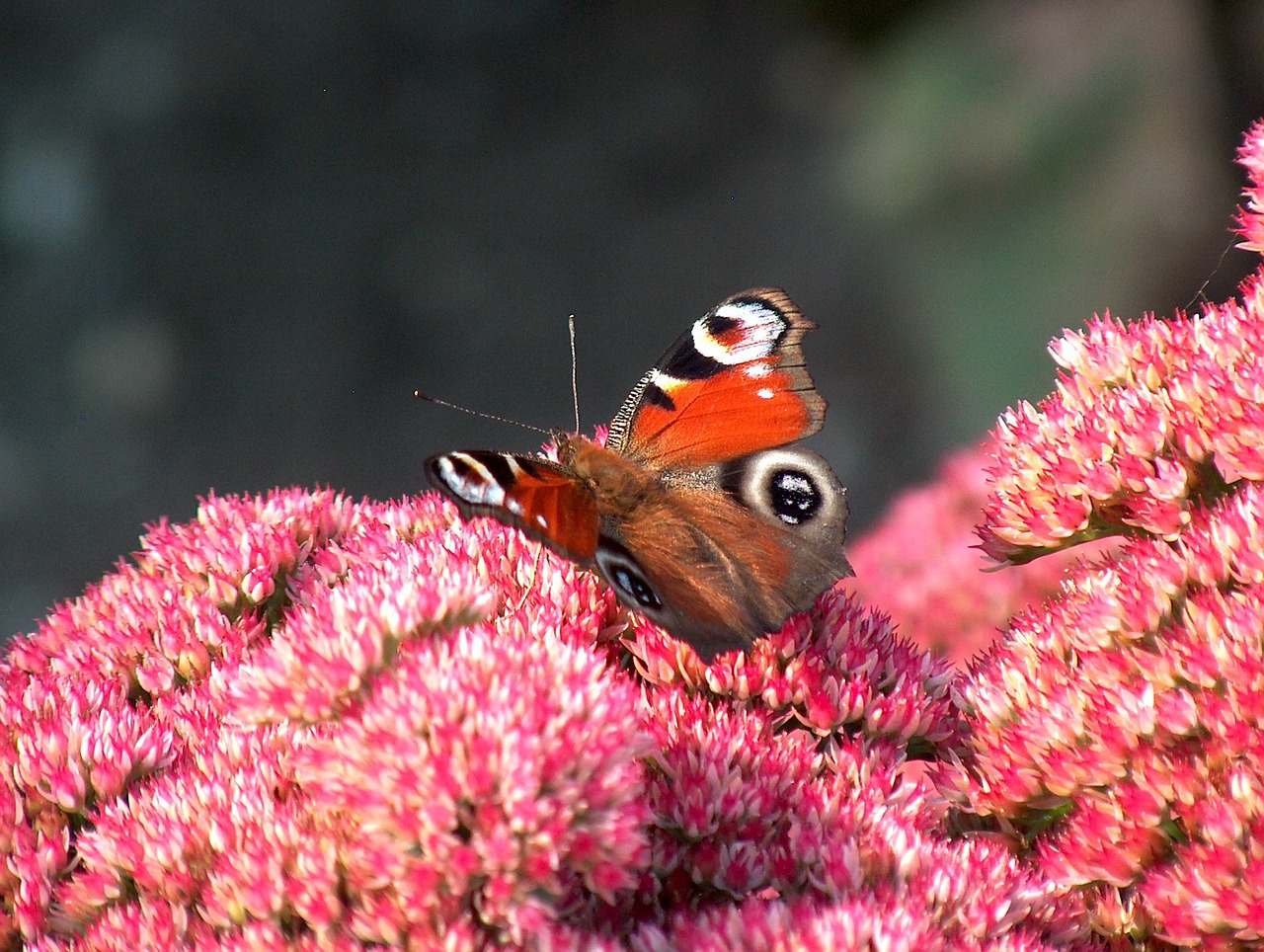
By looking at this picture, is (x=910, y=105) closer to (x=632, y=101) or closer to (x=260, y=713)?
(x=632, y=101)

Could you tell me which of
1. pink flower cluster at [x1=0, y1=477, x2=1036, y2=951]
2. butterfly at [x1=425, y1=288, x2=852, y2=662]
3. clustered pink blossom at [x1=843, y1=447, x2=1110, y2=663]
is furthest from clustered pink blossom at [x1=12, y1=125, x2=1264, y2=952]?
clustered pink blossom at [x1=843, y1=447, x2=1110, y2=663]

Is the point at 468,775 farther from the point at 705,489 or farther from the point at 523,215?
the point at 523,215

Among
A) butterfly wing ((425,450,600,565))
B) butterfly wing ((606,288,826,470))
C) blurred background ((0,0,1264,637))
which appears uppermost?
blurred background ((0,0,1264,637))

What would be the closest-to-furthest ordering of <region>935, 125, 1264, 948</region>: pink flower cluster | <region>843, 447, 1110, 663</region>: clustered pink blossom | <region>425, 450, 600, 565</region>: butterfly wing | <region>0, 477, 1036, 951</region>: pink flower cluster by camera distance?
<region>0, 477, 1036, 951</region>: pink flower cluster < <region>935, 125, 1264, 948</region>: pink flower cluster < <region>425, 450, 600, 565</region>: butterfly wing < <region>843, 447, 1110, 663</region>: clustered pink blossom

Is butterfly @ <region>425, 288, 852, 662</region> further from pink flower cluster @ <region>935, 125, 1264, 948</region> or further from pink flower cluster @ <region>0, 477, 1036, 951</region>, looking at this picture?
pink flower cluster @ <region>935, 125, 1264, 948</region>

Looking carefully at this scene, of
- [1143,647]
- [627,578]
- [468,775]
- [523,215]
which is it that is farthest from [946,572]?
[523,215]

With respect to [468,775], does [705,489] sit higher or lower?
higher

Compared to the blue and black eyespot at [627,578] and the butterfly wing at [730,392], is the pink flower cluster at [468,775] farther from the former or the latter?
the butterfly wing at [730,392]
